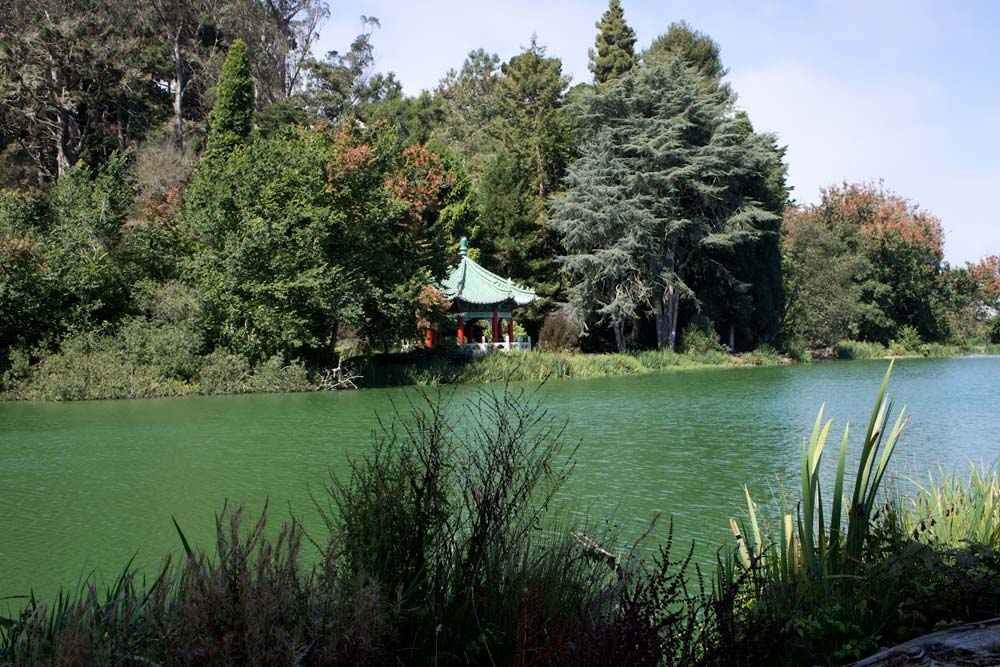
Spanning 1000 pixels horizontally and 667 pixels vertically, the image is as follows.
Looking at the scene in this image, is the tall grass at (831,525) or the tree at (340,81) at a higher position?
the tree at (340,81)

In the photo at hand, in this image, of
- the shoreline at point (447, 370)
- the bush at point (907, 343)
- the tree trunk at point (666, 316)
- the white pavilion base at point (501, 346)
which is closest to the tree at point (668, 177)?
the tree trunk at point (666, 316)

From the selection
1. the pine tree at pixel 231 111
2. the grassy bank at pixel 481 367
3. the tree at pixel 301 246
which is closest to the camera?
the tree at pixel 301 246

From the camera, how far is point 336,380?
58.7ft

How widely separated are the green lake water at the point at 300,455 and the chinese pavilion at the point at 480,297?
7.24 metres

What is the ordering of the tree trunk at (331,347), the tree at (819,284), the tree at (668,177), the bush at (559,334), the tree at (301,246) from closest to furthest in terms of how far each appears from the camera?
1. the tree at (301,246)
2. the tree trunk at (331,347)
3. the bush at (559,334)
4. the tree at (668,177)
5. the tree at (819,284)

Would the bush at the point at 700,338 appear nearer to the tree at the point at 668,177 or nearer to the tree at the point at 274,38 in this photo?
the tree at the point at 668,177

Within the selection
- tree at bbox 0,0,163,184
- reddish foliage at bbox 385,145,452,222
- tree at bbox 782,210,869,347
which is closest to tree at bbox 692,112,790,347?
tree at bbox 782,210,869,347

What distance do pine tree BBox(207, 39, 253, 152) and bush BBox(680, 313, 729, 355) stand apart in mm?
16116

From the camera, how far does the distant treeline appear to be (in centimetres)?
1691

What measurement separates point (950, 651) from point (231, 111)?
26.0m

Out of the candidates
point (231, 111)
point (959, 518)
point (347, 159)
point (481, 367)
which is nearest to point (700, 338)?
point (481, 367)

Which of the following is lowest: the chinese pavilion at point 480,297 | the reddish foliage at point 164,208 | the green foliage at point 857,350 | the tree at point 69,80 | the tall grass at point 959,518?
the tall grass at point 959,518

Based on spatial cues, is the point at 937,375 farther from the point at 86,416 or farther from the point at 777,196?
the point at 86,416

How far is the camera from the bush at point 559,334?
26.5 metres
